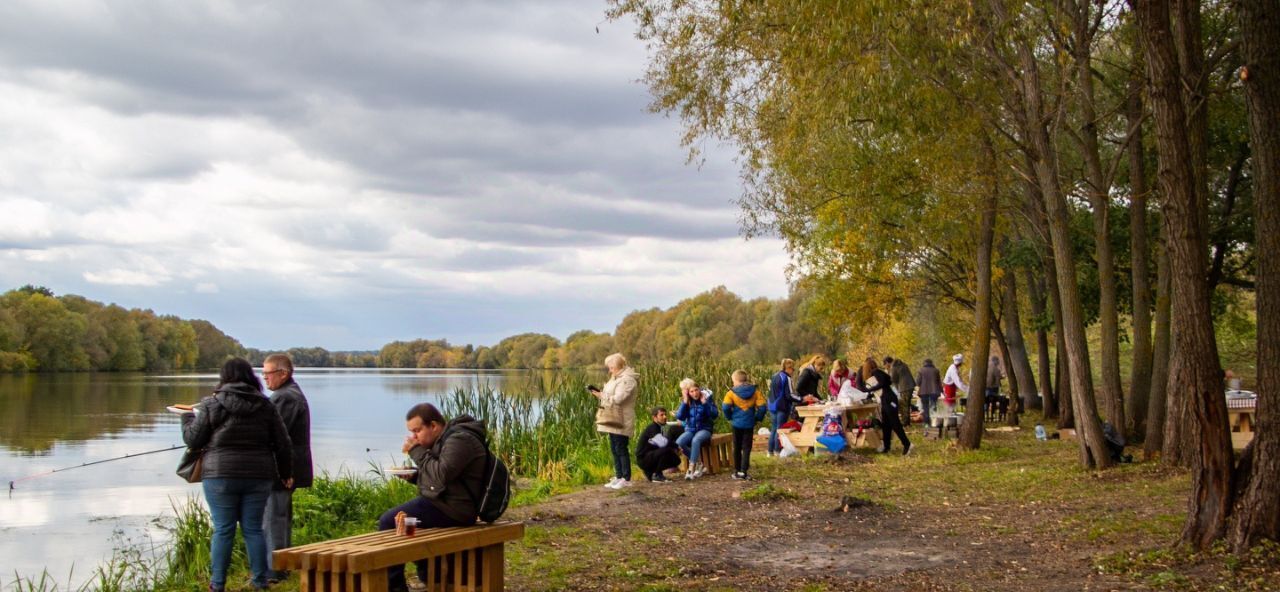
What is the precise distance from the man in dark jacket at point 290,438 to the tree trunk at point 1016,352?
18.6 metres

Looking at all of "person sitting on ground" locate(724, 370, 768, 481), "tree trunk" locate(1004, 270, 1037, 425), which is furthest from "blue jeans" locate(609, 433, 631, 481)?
"tree trunk" locate(1004, 270, 1037, 425)

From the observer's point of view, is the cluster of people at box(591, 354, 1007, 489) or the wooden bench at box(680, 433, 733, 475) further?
the wooden bench at box(680, 433, 733, 475)

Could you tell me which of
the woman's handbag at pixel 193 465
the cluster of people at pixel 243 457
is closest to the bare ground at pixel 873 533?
the cluster of people at pixel 243 457

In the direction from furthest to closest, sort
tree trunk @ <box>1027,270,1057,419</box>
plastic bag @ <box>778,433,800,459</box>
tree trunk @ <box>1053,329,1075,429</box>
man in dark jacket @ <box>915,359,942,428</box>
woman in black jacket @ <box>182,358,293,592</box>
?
tree trunk @ <box>1027,270,1057,419</box>, man in dark jacket @ <box>915,359,942,428</box>, tree trunk @ <box>1053,329,1075,429</box>, plastic bag @ <box>778,433,800,459</box>, woman in black jacket @ <box>182,358,293,592</box>

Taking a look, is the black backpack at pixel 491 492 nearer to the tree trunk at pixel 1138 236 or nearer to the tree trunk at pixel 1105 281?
the tree trunk at pixel 1105 281

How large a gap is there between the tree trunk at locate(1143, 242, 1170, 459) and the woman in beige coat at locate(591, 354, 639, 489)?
5.98 meters

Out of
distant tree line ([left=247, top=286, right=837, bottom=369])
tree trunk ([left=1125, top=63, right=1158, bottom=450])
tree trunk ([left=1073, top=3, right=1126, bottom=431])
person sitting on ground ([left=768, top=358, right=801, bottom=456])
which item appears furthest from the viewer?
distant tree line ([left=247, top=286, right=837, bottom=369])

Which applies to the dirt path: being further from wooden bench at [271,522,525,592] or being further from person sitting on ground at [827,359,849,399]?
person sitting on ground at [827,359,849,399]

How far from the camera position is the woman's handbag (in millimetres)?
7145

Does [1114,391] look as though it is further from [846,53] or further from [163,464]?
[163,464]

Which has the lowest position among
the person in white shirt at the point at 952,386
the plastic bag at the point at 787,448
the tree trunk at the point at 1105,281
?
the plastic bag at the point at 787,448

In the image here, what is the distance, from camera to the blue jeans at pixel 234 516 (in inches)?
280

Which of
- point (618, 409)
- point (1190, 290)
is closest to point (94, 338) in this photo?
point (618, 409)

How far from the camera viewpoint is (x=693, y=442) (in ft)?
44.1
